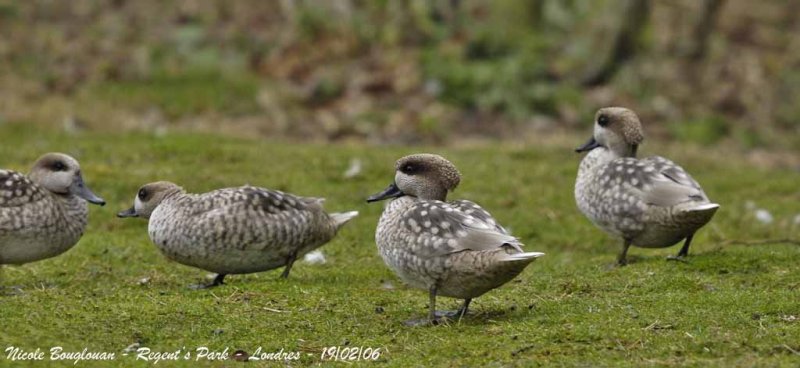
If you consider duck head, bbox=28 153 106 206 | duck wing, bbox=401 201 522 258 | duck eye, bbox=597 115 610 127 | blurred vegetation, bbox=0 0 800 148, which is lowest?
blurred vegetation, bbox=0 0 800 148

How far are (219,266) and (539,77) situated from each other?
1210 centimetres

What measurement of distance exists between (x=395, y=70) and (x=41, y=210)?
38.7ft

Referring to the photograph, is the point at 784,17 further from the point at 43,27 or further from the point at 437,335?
the point at 437,335

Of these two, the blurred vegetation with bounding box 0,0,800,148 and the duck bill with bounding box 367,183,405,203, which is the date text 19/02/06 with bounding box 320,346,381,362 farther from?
the blurred vegetation with bounding box 0,0,800,148

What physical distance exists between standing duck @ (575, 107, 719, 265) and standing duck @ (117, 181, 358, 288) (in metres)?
2.52

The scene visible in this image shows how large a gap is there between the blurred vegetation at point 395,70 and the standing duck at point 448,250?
10119 mm

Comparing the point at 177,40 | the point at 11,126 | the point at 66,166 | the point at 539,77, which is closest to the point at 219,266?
the point at 66,166

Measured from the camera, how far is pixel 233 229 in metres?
8.59

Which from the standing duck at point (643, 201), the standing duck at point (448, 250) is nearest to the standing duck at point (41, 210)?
the standing duck at point (448, 250)

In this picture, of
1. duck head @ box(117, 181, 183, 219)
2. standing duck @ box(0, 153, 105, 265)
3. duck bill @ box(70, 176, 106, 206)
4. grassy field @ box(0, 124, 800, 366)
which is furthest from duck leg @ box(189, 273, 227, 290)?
duck bill @ box(70, 176, 106, 206)

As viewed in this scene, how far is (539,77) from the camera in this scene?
1984 centimetres

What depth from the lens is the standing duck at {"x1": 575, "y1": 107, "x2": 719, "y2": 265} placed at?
364 inches

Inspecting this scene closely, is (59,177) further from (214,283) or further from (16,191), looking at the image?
(214,283)

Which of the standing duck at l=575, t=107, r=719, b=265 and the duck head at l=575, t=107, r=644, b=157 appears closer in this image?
the standing duck at l=575, t=107, r=719, b=265
